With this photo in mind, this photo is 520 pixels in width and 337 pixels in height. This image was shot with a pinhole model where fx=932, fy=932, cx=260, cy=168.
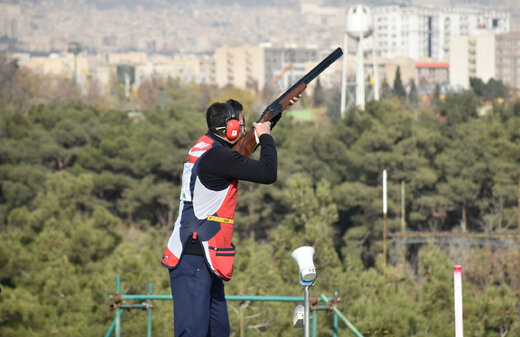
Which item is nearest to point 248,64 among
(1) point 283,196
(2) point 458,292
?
(1) point 283,196

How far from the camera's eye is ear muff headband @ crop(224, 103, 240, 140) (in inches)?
168

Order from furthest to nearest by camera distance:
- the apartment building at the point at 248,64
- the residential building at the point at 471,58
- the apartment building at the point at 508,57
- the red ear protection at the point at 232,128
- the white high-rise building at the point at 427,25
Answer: the white high-rise building at the point at 427,25, the apartment building at the point at 248,64, the residential building at the point at 471,58, the apartment building at the point at 508,57, the red ear protection at the point at 232,128

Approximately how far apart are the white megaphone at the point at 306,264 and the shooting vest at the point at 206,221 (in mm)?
311

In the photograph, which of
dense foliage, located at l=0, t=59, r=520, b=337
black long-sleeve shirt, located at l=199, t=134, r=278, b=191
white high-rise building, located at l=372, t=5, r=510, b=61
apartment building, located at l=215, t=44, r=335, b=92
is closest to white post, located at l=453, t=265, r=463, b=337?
black long-sleeve shirt, located at l=199, t=134, r=278, b=191

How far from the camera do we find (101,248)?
2062 cm

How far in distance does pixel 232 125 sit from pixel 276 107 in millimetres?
399

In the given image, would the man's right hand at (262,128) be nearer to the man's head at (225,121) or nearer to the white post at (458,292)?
the man's head at (225,121)

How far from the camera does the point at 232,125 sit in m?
4.27

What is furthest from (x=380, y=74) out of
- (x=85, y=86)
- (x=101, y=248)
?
(x=101, y=248)

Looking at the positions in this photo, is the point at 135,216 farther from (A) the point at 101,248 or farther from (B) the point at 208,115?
(B) the point at 208,115

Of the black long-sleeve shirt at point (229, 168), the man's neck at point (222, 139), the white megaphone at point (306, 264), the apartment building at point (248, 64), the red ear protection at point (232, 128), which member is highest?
the apartment building at point (248, 64)

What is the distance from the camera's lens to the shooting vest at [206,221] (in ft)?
13.8

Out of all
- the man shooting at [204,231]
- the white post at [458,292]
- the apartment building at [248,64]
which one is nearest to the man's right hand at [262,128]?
the man shooting at [204,231]

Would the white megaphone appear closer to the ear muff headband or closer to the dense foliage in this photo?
the ear muff headband
